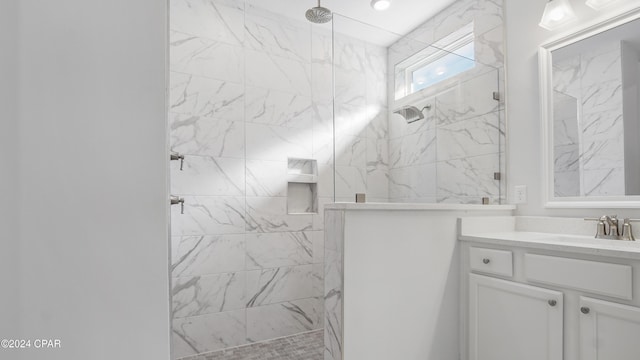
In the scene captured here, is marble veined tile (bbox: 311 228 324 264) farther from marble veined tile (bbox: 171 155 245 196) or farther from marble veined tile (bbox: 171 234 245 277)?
marble veined tile (bbox: 171 155 245 196)

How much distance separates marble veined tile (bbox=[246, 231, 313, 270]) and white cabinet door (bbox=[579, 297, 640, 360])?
1814 mm

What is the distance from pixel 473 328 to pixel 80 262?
6.01 ft

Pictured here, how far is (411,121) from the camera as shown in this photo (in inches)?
71.2

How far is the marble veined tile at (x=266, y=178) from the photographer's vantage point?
2.43m

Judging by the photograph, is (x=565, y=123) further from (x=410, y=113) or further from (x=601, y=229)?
A: (x=410, y=113)

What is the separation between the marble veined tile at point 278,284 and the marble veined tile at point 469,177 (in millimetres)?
1347

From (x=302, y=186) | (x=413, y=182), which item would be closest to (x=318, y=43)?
(x=302, y=186)

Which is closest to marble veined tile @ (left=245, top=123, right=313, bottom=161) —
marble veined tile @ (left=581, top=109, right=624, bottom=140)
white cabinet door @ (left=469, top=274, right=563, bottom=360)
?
white cabinet door @ (left=469, top=274, right=563, bottom=360)

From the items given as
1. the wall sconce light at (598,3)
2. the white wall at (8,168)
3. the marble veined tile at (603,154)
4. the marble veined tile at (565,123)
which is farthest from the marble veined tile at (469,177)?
the white wall at (8,168)

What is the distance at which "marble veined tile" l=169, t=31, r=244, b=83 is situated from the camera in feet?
7.30

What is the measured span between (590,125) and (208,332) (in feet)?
8.89

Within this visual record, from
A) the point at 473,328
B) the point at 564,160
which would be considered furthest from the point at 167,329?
the point at 564,160

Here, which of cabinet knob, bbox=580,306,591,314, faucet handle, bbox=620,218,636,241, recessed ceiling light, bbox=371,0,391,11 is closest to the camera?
cabinet knob, bbox=580,306,591,314

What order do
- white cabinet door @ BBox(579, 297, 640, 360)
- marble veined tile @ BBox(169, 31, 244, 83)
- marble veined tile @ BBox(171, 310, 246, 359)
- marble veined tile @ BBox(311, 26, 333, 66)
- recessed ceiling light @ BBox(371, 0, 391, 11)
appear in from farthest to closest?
marble veined tile @ BBox(311, 26, 333, 66), recessed ceiling light @ BBox(371, 0, 391, 11), marble veined tile @ BBox(169, 31, 244, 83), marble veined tile @ BBox(171, 310, 246, 359), white cabinet door @ BBox(579, 297, 640, 360)
